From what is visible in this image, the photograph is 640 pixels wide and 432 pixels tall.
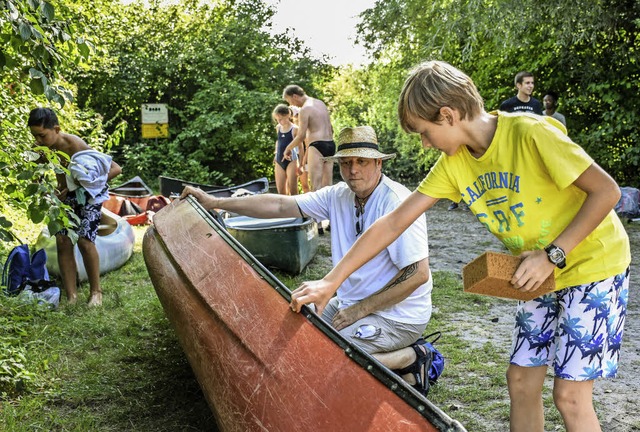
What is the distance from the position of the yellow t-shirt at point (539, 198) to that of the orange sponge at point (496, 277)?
0.46ft

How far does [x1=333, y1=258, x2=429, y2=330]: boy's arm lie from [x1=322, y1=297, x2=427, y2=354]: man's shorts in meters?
0.03

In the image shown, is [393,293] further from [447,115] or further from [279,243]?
[279,243]

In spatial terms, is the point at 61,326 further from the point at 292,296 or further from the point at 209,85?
the point at 209,85

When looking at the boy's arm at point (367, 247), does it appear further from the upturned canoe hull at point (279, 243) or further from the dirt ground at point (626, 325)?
the upturned canoe hull at point (279, 243)

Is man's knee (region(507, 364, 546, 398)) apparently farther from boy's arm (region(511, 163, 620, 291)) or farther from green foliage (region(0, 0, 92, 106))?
→ green foliage (region(0, 0, 92, 106))

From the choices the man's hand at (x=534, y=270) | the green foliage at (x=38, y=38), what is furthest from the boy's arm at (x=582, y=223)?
the green foliage at (x=38, y=38)

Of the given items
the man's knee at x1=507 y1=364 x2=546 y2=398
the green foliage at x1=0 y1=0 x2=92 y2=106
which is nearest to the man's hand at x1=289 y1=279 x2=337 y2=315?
the man's knee at x1=507 y1=364 x2=546 y2=398

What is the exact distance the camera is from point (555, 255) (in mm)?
2230

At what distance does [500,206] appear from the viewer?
8.16ft

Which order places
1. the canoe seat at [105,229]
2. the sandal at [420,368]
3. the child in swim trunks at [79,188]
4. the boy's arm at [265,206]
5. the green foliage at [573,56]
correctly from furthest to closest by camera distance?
the green foliage at [573,56]
the canoe seat at [105,229]
the child in swim trunks at [79,188]
the boy's arm at [265,206]
the sandal at [420,368]

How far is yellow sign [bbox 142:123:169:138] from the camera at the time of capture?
17.8m

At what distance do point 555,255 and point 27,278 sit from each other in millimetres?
4929

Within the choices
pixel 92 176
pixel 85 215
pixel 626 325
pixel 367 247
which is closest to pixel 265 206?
pixel 367 247

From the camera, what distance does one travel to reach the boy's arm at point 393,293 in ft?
11.3
